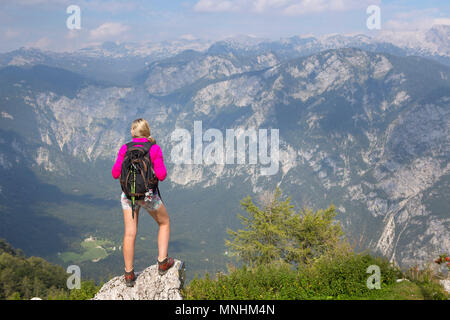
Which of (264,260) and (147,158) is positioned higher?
(147,158)

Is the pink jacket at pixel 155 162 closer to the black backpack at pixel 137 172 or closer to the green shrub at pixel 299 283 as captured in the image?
the black backpack at pixel 137 172

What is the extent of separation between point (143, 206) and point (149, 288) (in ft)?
10.7

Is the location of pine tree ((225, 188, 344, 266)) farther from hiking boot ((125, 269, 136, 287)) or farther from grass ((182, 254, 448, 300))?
hiking boot ((125, 269, 136, 287))

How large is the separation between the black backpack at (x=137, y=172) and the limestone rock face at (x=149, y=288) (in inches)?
141

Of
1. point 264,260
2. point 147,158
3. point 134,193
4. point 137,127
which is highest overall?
point 137,127

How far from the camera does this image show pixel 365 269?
1341 centimetres

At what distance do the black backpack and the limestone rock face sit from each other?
3.58 meters

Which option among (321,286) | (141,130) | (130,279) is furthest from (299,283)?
(141,130)

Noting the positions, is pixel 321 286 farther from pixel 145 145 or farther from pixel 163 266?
pixel 145 145

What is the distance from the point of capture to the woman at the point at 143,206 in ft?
34.5

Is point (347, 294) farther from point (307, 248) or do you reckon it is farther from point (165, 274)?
point (307, 248)

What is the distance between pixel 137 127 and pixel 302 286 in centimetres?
850

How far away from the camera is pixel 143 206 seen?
1101cm
